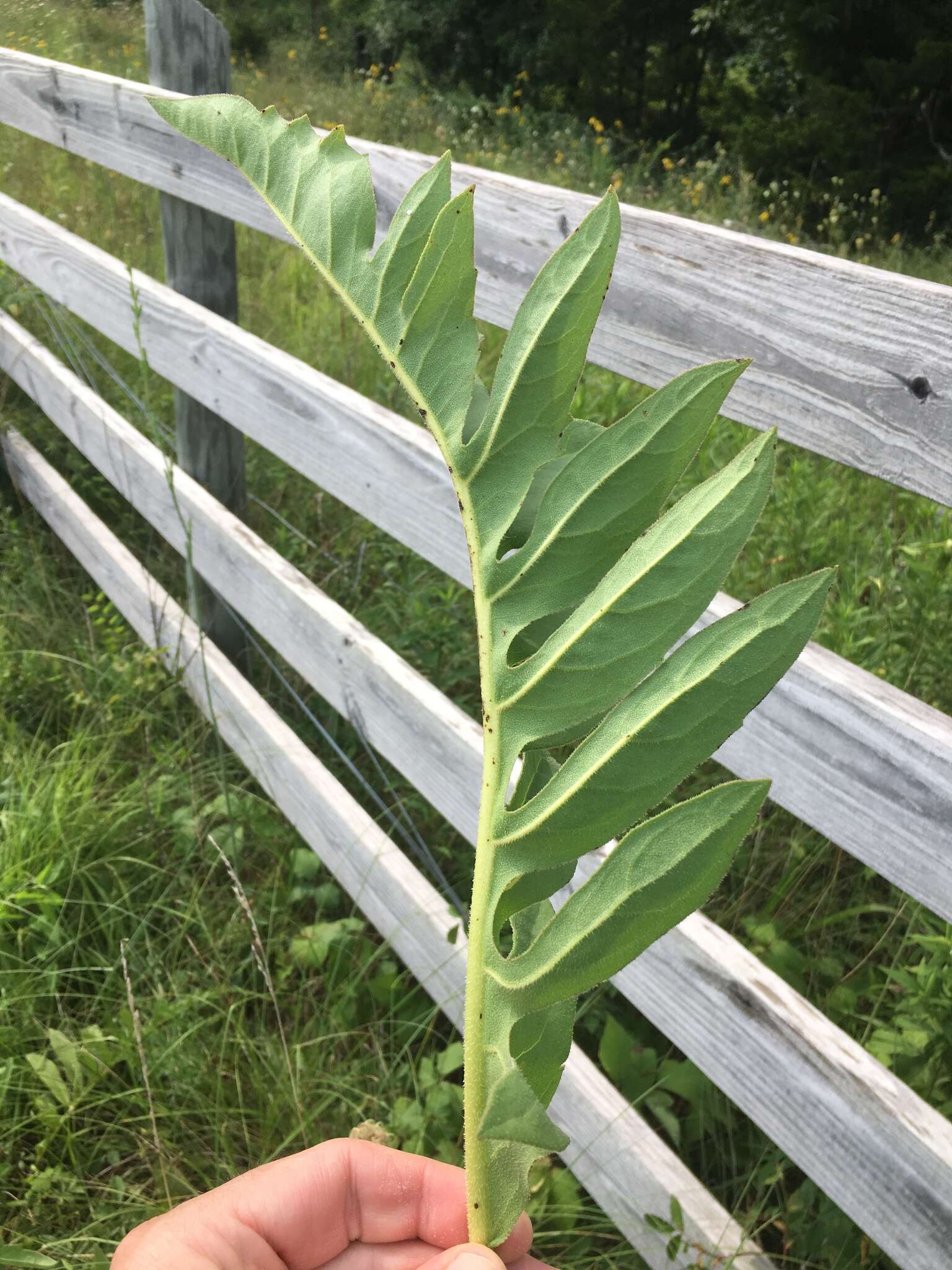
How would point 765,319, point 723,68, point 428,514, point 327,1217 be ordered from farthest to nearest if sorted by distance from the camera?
point 723,68 → point 428,514 → point 765,319 → point 327,1217

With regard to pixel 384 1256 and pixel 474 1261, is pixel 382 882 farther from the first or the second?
pixel 474 1261

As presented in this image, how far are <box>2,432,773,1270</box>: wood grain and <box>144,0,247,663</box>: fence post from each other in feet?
0.55

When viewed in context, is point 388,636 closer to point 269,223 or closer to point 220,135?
point 269,223

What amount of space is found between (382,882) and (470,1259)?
155 centimetres

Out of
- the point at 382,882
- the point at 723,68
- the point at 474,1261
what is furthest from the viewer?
the point at 723,68

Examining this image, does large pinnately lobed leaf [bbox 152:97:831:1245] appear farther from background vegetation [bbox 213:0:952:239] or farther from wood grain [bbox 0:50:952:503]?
background vegetation [bbox 213:0:952:239]

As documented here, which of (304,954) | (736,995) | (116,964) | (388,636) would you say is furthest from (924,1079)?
(388,636)

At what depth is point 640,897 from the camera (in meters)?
0.33

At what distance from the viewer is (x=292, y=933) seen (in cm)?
208

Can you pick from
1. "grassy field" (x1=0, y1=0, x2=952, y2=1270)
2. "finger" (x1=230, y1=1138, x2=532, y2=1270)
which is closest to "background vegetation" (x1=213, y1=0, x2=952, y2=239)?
"grassy field" (x1=0, y1=0, x2=952, y2=1270)

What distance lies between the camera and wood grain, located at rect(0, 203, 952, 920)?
3.72 ft

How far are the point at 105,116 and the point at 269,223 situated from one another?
93 centimetres

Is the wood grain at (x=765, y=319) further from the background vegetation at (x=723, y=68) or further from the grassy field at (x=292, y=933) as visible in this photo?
the background vegetation at (x=723, y=68)

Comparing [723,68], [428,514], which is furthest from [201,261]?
[723,68]
